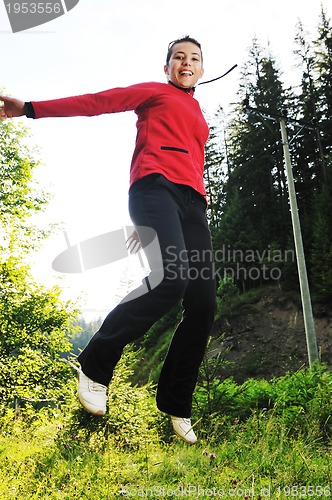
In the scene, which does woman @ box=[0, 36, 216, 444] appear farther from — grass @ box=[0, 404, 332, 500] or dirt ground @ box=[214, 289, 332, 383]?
dirt ground @ box=[214, 289, 332, 383]

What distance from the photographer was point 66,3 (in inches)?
119

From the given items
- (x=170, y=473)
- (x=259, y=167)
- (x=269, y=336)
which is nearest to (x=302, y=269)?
(x=170, y=473)

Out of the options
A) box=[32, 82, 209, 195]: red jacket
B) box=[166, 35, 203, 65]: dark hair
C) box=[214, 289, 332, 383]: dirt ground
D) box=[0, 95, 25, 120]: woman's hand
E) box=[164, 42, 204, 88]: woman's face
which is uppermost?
box=[166, 35, 203, 65]: dark hair

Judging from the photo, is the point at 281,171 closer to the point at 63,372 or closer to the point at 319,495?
the point at 63,372

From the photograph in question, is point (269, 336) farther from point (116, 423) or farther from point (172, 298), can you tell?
point (172, 298)

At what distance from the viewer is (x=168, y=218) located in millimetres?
2004

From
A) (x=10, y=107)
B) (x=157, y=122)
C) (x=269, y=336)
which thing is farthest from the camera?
(x=269, y=336)

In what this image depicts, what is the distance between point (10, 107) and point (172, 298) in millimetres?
1168

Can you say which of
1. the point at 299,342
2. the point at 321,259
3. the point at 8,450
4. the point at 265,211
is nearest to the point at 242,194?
the point at 265,211

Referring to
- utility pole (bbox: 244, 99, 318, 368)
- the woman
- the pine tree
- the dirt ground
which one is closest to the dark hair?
the woman

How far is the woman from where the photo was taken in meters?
1.94

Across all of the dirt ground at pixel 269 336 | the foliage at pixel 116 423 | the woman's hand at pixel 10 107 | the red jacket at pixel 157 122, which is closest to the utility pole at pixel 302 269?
the foliage at pixel 116 423

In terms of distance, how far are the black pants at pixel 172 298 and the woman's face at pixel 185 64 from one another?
0.71m

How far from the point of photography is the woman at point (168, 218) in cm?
194
